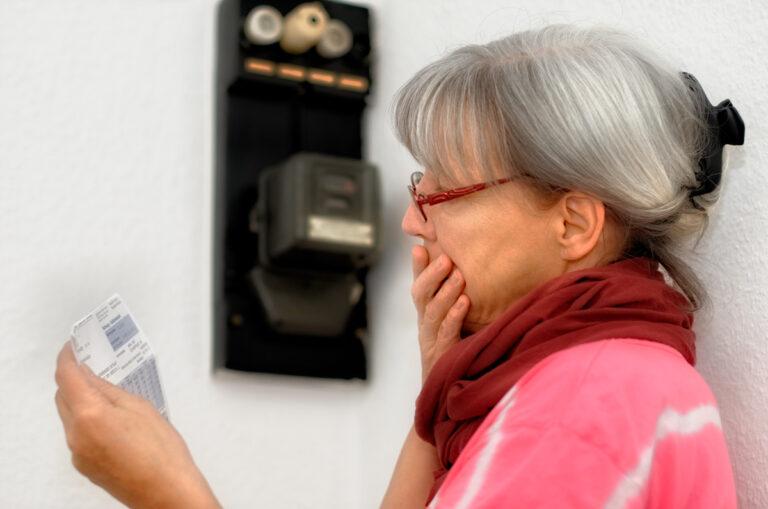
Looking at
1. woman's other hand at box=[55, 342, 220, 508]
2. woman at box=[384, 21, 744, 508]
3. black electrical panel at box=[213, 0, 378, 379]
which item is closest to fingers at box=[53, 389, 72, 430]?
woman's other hand at box=[55, 342, 220, 508]

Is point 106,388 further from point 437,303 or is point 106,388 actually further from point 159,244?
point 159,244

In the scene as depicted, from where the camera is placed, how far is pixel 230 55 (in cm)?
200

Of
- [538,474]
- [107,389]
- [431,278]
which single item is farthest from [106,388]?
[538,474]

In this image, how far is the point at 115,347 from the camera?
133 centimetres

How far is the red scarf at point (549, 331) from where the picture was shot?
3.86 ft

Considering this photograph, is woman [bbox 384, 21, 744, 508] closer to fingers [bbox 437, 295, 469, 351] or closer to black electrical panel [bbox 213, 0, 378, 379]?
fingers [bbox 437, 295, 469, 351]

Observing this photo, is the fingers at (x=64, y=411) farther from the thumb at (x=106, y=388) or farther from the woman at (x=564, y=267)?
the woman at (x=564, y=267)

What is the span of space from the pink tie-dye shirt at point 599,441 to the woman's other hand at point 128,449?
279mm

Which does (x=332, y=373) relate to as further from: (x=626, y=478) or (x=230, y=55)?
(x=626, y=478)

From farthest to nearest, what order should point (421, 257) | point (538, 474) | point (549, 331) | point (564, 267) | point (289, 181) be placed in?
point (289, 181)
point (421, 257)
point (564, 267)
point (549, 331)
point (538, 474)

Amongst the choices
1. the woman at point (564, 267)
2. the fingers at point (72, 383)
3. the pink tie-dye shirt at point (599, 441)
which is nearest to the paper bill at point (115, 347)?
the fingers at point (72, 383)

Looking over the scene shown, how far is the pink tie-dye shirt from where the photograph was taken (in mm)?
1021

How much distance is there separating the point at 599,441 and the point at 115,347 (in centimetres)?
57

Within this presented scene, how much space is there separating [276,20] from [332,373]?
607 millimetres
